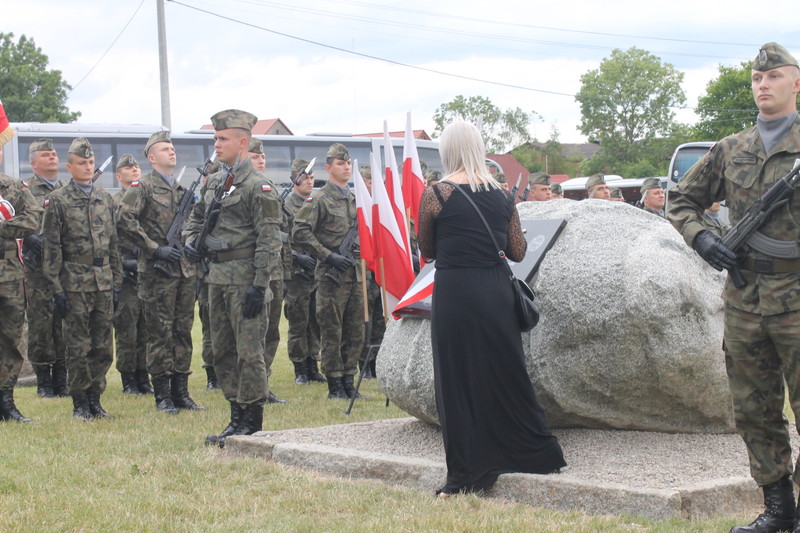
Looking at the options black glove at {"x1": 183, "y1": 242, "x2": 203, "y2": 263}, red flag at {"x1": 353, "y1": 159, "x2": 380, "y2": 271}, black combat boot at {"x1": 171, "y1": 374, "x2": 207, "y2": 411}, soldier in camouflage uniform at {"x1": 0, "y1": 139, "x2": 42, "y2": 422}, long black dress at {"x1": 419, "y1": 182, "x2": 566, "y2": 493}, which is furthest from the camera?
black combat boot at {"x1": 171, "y1": 374, "x2": 207, "y2": 411}

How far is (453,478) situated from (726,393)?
1.79m

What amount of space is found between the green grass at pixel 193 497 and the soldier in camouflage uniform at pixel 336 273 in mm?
1701

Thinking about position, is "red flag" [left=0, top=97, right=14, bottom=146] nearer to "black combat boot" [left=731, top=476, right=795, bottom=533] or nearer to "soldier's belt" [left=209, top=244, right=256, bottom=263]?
"soldier's belt" [left=209, top=244, right=256, bottom=263]

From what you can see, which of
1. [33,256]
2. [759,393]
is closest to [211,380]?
[33,256]

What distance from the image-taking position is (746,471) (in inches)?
208

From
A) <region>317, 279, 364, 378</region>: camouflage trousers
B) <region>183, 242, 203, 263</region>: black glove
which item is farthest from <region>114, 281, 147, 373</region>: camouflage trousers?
<region>183, 242, 203, 263</region>: black glove

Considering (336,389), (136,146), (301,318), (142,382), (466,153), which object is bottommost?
(142,382)

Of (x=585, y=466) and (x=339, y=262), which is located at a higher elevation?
(x=339, y=262)

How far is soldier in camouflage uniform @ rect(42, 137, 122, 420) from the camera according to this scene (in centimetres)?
819

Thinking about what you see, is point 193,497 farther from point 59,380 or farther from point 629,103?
point 629,103

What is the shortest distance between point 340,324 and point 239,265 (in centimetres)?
259

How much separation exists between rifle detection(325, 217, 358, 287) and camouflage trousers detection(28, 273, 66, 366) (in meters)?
2.95

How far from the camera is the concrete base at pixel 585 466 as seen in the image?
4.76 meters

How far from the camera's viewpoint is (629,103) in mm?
77875
